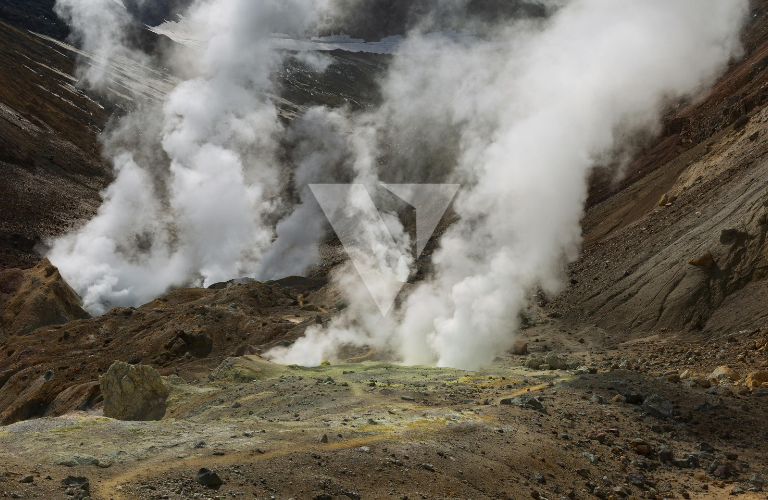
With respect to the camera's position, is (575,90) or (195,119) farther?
(195,119)

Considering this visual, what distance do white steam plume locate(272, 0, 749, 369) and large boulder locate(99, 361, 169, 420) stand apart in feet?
22.5

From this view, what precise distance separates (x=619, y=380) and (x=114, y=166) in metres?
66.1

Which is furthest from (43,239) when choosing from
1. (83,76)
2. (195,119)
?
(83,76)

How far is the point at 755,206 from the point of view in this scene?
1697 cm

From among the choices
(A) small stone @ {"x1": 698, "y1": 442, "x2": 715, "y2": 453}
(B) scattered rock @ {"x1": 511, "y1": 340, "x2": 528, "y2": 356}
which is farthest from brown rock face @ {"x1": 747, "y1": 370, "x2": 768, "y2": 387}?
(B) scattered rock @ {"x1": 511, "y1": 340, "x2": 528, "y2": 356}

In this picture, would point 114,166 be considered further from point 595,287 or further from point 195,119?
point 595,287

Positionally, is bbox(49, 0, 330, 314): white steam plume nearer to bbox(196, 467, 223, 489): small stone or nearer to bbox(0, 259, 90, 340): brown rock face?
bbox(0, 259, 90, 340): brown rock face

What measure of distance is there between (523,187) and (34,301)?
3052 centimetres

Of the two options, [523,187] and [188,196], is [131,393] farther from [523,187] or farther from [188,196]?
[188,196]

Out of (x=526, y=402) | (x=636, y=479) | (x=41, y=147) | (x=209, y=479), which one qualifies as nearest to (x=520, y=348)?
(x=526, y=402)

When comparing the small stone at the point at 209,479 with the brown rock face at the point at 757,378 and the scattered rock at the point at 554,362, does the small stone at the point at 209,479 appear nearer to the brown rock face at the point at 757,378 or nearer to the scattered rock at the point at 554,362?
the brown rock face at the point at 757,378

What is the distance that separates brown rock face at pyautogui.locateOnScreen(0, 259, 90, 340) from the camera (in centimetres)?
3475

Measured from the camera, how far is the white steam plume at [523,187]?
65.8ft

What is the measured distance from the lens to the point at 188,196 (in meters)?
51.5
